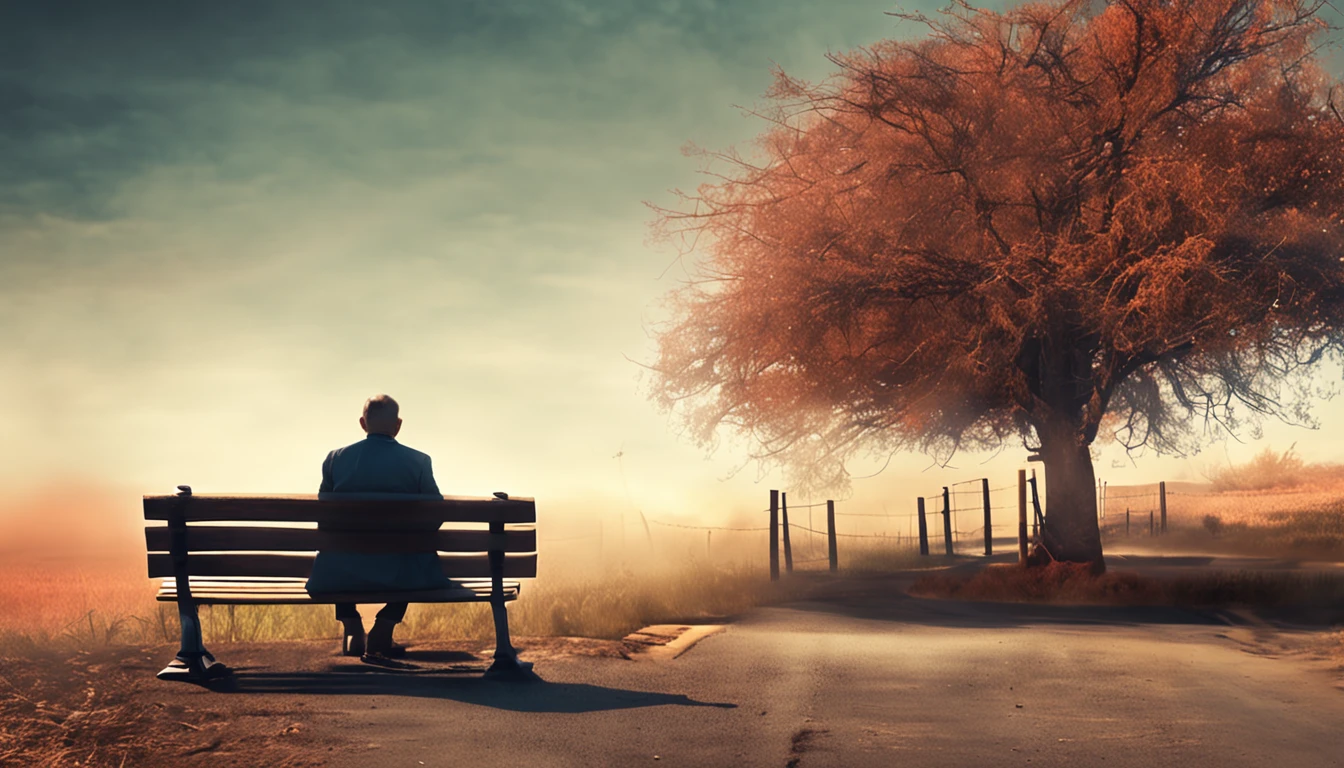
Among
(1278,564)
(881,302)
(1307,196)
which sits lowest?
(1278,564)

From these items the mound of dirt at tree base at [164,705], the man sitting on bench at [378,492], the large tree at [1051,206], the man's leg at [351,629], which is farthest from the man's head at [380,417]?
the large tree at [1051,206]

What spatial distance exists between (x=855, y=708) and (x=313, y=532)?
3724 mm

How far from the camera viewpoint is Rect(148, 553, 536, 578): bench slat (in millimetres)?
7723

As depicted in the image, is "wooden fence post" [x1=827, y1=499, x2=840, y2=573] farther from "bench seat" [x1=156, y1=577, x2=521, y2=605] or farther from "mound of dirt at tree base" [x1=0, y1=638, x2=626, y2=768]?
"bench seat" [x1=156, y1=577, x2=521, y2=605]

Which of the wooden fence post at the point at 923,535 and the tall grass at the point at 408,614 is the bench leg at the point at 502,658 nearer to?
the tall grass at the point at 408,614

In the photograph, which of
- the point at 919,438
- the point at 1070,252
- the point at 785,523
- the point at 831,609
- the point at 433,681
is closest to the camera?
the point at 433,681

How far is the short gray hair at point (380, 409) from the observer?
796 centimetres

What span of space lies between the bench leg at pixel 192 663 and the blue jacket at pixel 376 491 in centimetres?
79

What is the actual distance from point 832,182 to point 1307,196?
687 cm

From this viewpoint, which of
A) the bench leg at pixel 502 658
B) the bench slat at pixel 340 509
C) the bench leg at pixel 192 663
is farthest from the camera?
the bench leg at pixel 502 658

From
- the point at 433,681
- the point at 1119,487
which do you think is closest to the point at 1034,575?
the point at 433,681

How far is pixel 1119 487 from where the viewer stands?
8338cm

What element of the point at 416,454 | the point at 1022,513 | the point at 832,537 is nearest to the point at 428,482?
the point at 416,454

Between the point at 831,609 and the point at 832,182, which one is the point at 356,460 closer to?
the point at 831,609
